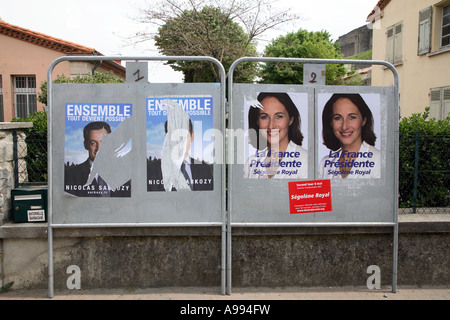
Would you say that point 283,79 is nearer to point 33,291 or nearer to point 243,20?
point 243,20

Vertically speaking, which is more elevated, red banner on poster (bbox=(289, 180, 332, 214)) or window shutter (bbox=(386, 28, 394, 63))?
window shutter (bbox=(386, 28, 394, 63))

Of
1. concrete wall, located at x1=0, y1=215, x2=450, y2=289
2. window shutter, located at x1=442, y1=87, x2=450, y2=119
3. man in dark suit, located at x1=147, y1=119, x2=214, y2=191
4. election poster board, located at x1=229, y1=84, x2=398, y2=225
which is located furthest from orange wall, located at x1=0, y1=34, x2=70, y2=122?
election poster board, located at x1=229, y1=84, x2=398, y2=225

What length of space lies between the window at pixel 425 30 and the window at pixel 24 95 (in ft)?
58.4

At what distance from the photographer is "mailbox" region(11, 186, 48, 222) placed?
473cm

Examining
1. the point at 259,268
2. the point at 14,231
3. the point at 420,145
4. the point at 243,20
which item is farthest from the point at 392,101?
the point at 243,20

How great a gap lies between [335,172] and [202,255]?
1.92 metres

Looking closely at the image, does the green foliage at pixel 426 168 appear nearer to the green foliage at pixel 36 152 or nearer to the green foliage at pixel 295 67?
the green foliage at pixel 36 152

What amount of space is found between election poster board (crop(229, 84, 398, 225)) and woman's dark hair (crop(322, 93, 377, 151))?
0.5 inches

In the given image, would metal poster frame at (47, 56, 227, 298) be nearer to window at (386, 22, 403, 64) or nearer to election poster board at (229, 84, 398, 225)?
election poster board at (229, 84, 398, 225)

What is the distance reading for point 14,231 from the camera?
4609 millimetres

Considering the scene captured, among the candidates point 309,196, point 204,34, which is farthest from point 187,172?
point 204,34

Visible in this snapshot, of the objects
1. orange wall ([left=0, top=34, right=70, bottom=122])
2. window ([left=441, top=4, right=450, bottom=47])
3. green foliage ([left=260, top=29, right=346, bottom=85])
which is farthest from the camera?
green foliage ([left=260, top=29, right=346, bottom=85])

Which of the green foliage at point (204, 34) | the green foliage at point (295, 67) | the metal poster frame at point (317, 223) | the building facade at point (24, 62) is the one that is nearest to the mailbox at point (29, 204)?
the metal poster frame at point (317, 223)

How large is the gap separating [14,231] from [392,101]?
4.82 m
